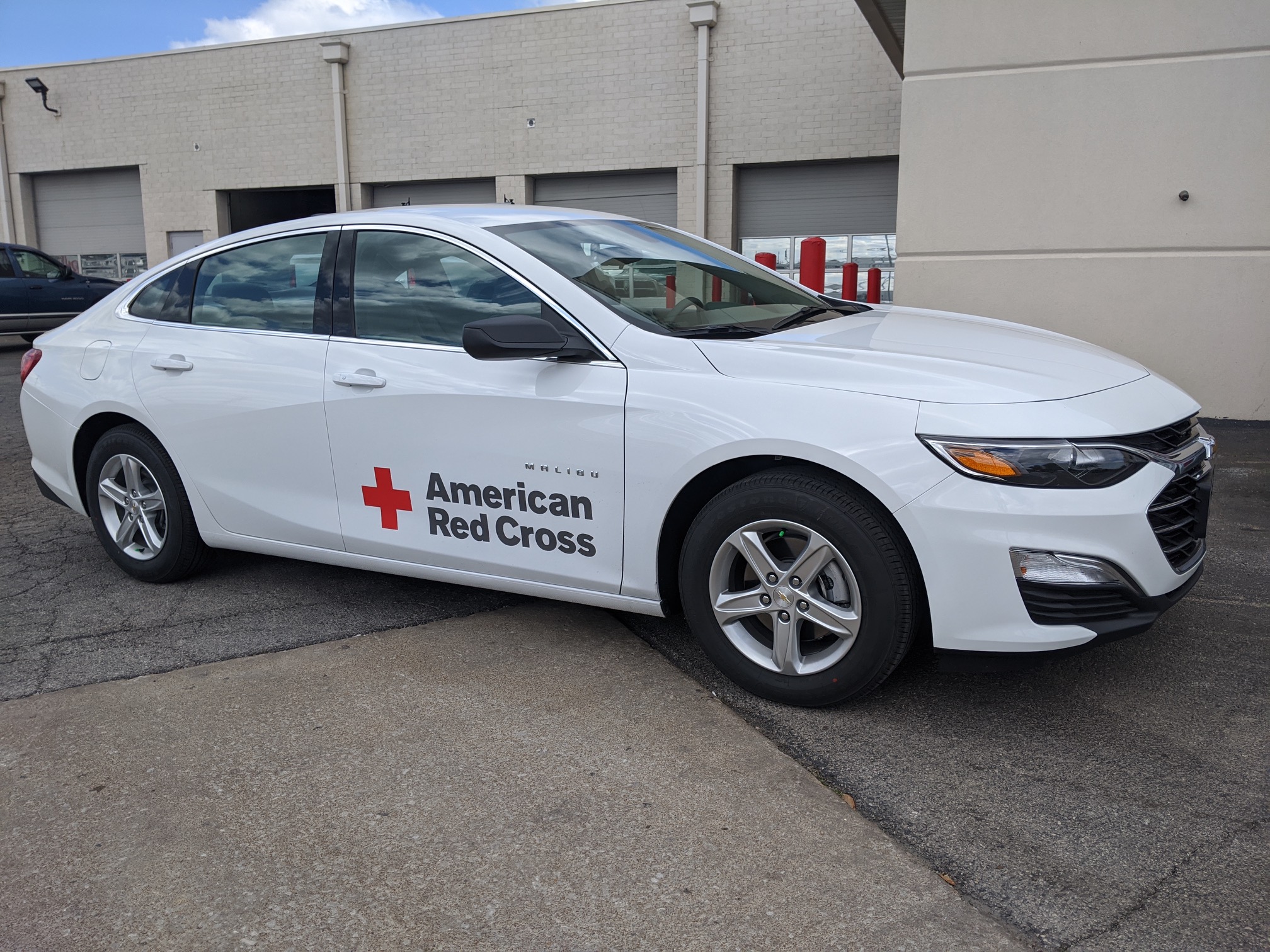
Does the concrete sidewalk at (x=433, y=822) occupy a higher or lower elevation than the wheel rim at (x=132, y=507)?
lower

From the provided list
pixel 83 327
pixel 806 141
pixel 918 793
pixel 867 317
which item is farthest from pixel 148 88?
pixel 918 793

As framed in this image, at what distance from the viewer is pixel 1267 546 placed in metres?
4.95

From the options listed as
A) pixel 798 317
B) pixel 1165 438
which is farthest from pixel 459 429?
pixel 1165 438

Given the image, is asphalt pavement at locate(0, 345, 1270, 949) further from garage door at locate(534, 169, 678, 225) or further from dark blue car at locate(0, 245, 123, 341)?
garage door at locate(534, 169, 678, 225)

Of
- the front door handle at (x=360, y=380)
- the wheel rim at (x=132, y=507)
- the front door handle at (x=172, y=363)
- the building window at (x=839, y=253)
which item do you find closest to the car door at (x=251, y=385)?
the front door handle at (x=172, y=363)

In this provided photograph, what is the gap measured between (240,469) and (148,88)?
67.4ft

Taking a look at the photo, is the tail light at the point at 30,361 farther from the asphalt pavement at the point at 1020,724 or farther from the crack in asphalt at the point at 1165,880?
the crack in asphalt at the point at 1165,880

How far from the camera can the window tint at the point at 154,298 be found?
454 cm

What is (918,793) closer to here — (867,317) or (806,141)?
(867,317)

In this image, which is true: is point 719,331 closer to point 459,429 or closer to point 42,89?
point 459,429

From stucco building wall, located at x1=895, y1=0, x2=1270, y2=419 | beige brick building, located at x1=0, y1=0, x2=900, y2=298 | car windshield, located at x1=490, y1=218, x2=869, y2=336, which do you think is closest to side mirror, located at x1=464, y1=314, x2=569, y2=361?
car windshield, located at x1=490, y1=218, x2=869, y2=336

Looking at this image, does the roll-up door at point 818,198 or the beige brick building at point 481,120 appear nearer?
the beige brick building at point 481,120

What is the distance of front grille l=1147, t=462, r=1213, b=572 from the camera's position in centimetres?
296

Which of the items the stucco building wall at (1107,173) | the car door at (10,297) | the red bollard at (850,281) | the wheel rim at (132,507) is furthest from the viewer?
the car door at (10,297)
